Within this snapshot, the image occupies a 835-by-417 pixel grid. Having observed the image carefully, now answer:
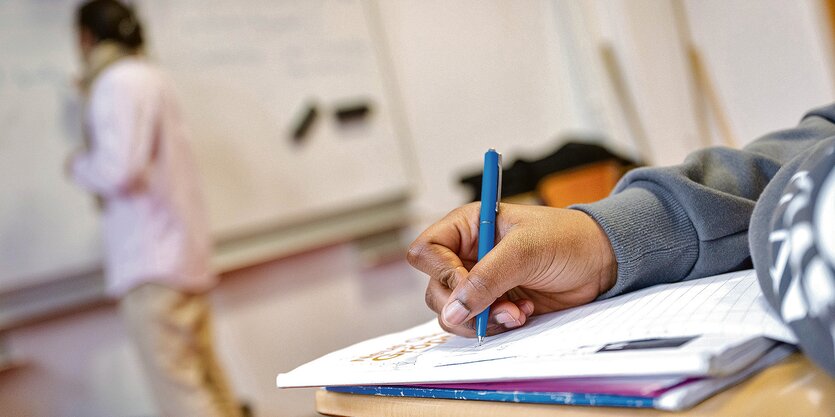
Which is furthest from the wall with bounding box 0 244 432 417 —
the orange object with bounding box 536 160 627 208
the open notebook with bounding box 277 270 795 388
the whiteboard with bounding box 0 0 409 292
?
the open notebook with bounding box 277 270 795 388

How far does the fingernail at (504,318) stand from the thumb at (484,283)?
4 cm

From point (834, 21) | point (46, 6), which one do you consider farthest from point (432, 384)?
point (834, 21)

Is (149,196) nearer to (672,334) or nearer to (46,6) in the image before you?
(46,6)

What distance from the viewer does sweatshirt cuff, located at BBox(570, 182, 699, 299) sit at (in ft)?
2.04

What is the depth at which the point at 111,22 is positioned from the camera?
2146 millimetres

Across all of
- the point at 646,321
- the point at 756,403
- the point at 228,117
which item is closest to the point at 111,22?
the point at 228,117

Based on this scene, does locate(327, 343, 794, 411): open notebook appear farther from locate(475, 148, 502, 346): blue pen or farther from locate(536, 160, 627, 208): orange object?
locate(536, 160, 627, 208): orange object

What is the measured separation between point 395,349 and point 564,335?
166 mm

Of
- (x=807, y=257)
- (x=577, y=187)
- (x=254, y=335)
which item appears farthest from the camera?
(x=254, y=335)

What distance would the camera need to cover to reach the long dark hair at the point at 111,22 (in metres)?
2.14

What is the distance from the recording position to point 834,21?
341 centimetres

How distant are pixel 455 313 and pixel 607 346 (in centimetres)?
15

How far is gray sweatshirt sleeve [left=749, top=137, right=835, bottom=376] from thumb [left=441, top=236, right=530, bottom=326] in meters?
0.17

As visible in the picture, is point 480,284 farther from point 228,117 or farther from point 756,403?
point 228,117
